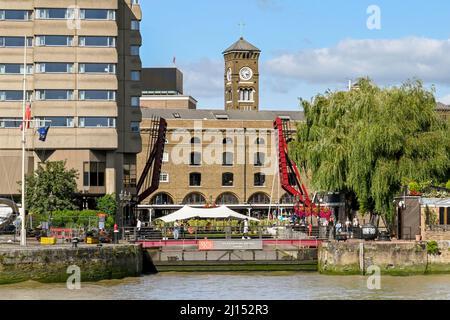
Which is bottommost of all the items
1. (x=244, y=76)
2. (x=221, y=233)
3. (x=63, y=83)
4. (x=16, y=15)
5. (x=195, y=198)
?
(x=221, y=233)

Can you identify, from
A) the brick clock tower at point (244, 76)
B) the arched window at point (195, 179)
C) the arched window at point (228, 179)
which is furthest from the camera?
the brick clock tower at point (244, 76)

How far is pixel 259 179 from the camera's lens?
133625mm

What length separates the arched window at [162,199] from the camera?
12988 centimetres

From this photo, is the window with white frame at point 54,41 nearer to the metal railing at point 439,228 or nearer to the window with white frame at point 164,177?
the metal railing at point 439,228

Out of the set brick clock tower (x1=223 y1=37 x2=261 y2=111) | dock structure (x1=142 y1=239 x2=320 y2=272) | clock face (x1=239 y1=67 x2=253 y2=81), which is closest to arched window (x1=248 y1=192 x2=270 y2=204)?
brick clock tower (x1=223 y1=37 x2=261 y2=111)

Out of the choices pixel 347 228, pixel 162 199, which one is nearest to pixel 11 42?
pixel 347 228

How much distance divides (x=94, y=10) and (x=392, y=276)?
40219 millimetres

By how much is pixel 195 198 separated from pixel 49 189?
50.0m

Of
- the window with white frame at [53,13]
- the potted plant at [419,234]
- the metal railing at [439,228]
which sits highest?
the window with white frame at [53,13]

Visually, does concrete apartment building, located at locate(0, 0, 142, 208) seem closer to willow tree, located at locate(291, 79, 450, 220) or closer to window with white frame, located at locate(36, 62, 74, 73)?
window with white frame, located at locate(36, 62, 74, 73)

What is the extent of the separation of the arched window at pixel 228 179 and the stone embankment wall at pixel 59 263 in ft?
246

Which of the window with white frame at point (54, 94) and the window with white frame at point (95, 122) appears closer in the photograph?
the window with white frame at point (54, 94)

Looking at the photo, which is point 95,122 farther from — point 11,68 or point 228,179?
point 228,179

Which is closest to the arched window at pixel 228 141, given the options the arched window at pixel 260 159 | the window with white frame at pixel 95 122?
the arched window at pixel 260 159
